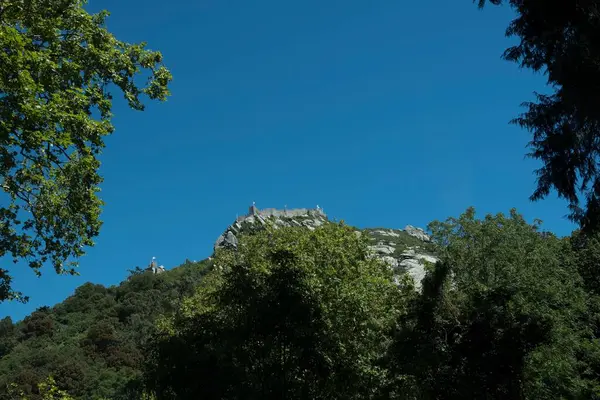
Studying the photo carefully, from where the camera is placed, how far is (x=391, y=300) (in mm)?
17984

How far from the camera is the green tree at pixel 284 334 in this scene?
13.8 meters

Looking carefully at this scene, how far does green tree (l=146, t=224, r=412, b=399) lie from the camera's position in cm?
1381

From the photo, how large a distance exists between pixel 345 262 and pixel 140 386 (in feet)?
25.2

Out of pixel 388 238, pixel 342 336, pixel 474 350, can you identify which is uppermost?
pixel 388 238

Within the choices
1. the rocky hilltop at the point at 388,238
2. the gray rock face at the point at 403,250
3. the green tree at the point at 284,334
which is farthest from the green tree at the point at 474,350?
the rocky hilltop at the point at 388,238

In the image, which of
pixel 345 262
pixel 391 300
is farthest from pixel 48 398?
pixel 391 300

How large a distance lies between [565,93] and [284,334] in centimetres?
907

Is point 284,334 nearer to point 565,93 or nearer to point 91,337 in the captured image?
point 565,93

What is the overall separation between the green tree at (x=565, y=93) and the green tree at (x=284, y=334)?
709 centimetres

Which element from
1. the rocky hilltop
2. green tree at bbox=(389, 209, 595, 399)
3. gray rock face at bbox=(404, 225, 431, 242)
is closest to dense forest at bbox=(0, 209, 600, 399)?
green tree at bbox=(389, 209, 595, 399)

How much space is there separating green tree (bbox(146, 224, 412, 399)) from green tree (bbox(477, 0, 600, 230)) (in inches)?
279

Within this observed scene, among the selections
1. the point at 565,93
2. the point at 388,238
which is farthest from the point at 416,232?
the point at 565,93

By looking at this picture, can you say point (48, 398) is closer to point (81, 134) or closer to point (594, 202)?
point (81, 134)

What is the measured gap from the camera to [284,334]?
14.2 meters
